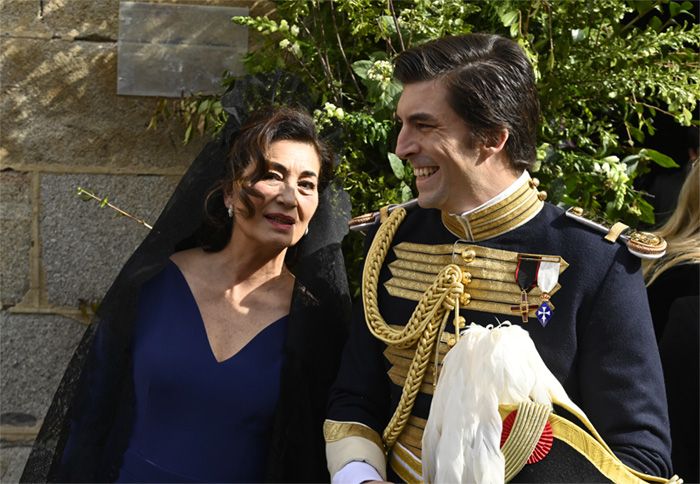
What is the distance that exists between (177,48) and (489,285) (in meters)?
1.72

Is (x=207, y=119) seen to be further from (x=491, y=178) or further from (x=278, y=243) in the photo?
(x=491, y=178)

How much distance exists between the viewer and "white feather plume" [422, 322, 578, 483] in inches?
73.4

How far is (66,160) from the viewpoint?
350 cm

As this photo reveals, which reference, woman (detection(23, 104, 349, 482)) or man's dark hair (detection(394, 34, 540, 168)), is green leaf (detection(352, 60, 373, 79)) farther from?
man's dark hair (detection(394, 34, 540, 168))

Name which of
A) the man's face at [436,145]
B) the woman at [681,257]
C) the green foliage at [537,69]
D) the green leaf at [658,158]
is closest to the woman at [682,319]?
the woman at [681,257]

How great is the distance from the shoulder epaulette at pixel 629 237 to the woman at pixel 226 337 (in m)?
0.72

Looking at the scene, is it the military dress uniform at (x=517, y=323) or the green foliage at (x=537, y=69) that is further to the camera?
the green foliage at (x=537, y=69)

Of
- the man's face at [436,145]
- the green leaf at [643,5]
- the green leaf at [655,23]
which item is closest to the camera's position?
the man's face at [436,145]

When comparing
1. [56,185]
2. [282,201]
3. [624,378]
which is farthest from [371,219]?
[56,185]

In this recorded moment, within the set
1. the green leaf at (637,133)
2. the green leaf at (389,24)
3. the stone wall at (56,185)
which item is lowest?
the stone wall at (56,185)

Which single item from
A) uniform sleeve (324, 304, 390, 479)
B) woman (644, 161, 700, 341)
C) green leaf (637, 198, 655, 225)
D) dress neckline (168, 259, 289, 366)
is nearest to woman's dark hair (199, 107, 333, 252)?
dress neckline (168, 259, 289, 366)

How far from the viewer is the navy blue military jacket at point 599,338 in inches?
79.7

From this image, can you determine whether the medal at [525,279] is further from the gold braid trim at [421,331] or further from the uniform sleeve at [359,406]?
the uniform sleeve at [359,406]

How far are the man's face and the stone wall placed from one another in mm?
1526
